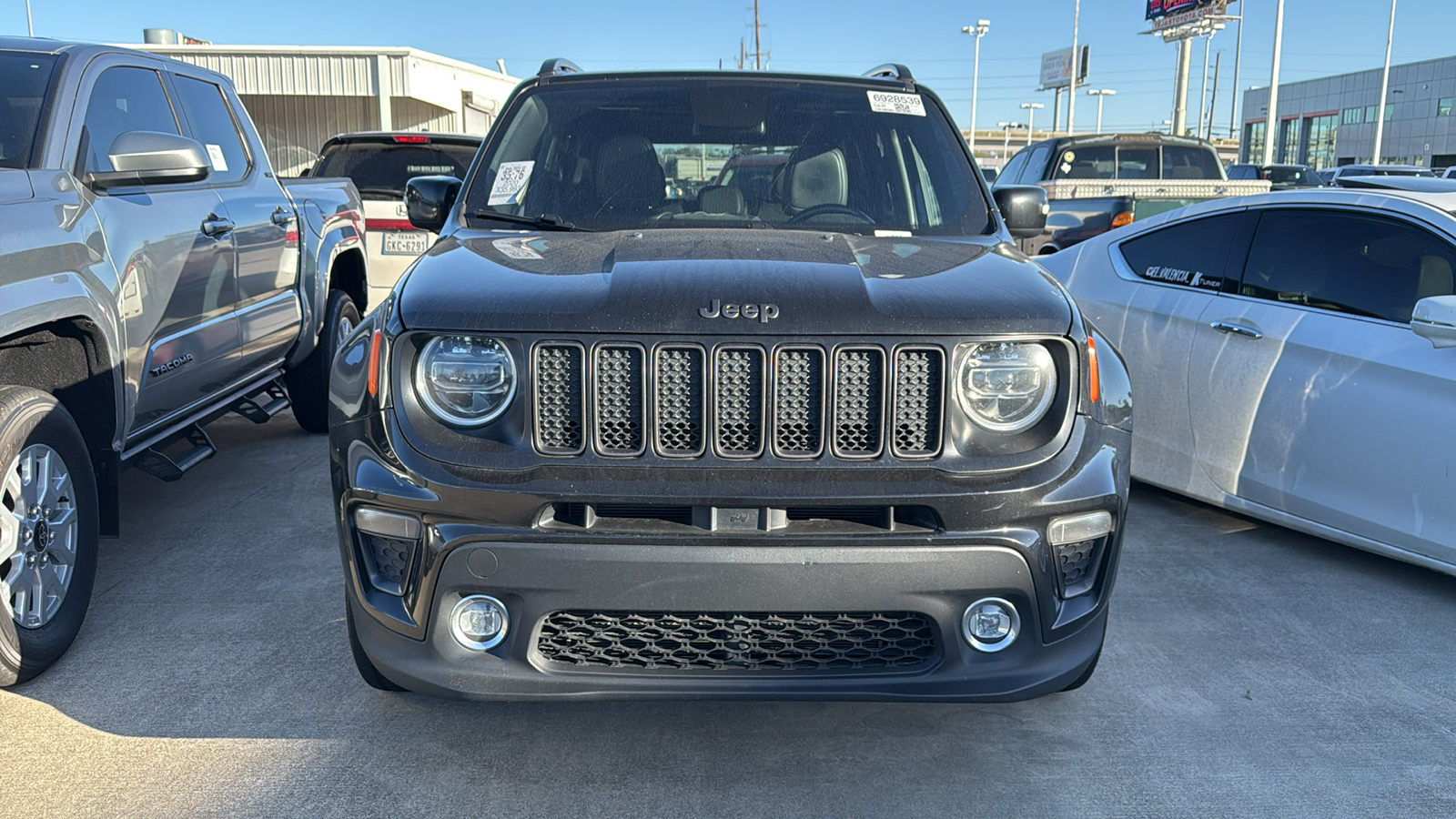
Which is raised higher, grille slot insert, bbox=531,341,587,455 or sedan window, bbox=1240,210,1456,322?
sedan window, bbox=1240,210,1456,322

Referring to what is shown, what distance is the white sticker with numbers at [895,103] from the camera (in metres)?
4.23

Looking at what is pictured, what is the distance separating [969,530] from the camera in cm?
266

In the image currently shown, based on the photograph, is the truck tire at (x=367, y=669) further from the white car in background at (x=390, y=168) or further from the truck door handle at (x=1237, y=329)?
the white car in background at (x=390, y=168)

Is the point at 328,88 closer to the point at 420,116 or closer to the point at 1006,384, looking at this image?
the point at 420,116

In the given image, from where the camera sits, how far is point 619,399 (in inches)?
107

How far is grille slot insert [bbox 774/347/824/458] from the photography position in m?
2.71

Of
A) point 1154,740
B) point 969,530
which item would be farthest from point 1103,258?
point 969,530

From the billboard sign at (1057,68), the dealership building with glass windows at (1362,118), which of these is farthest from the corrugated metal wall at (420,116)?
the billboard sign at (1057,68)

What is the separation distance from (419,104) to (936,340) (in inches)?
1380

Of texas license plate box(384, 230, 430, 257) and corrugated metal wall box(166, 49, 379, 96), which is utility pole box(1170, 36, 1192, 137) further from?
texas license plate box(384, 230, 430, 257)

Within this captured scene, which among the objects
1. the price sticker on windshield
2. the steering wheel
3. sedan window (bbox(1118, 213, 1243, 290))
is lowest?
sedan window (bbox(1118, 213, 1243, 290))

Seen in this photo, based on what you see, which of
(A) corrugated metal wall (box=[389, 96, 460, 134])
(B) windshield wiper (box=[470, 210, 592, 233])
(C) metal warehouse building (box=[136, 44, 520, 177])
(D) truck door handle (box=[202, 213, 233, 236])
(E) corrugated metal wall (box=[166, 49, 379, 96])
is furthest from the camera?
(A) corrugated metal wall (box=[389, 96, 460, 134])

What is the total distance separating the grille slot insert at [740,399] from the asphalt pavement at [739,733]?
0.90 m

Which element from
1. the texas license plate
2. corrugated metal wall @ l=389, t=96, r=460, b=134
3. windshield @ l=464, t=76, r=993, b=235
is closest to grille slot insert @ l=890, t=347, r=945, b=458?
windshield @ l=464, t=76, r=993, b=235
